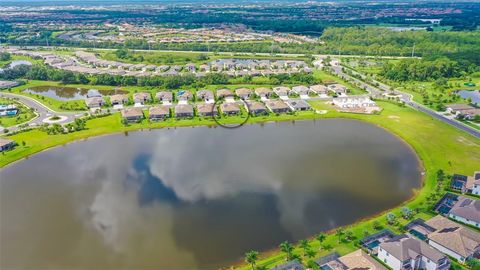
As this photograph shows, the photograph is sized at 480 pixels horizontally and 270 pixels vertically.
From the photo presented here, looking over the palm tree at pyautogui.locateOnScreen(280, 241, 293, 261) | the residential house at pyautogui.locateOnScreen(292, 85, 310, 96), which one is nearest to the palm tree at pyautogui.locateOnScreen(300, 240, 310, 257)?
the palm tree at pyautogui.locateOnScreen(280, 241, 293, 261)

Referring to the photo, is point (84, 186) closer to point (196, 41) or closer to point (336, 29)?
point (196, 41)

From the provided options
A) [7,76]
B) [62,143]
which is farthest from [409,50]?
[7,76]

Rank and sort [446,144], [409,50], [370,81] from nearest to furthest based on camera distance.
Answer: [446,144] → [370,81] → [409,50]

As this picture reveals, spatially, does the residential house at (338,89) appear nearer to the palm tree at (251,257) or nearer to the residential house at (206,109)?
the residential house at (206,109)

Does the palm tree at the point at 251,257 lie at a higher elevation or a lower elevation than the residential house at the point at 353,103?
lower

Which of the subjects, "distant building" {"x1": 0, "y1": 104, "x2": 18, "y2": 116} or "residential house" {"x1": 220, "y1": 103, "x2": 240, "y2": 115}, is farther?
"distant building" {"x1": 0, "y1": 104, "x2": 18, "y2": 116}

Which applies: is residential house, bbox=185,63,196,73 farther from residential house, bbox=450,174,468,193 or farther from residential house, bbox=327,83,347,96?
residential house, bbox=450,174,468,193

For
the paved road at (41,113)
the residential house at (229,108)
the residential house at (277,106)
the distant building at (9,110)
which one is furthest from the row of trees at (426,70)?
the distant building at (9,110)
